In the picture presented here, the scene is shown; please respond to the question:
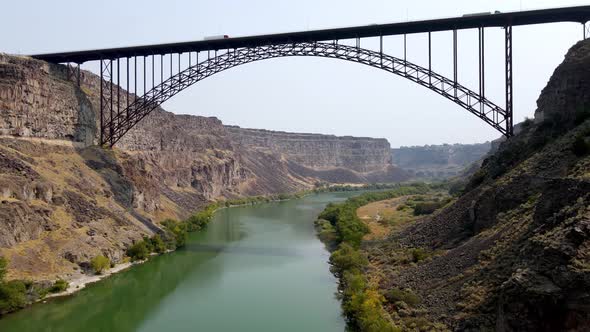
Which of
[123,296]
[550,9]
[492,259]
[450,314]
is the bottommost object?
[123,296]

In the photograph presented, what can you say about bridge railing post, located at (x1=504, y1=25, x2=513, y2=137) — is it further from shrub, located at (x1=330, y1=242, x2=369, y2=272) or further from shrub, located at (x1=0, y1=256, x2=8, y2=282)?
shrub, located at (x1=0, y1=256, x2=8, y2=282)

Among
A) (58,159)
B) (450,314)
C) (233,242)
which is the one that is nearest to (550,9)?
(450,314)

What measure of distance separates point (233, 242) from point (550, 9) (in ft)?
88.9

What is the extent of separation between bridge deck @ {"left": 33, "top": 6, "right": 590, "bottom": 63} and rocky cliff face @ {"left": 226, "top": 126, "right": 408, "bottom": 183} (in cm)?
7229

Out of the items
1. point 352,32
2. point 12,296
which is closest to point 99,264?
point 12,296

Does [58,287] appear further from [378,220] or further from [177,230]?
[378,220]

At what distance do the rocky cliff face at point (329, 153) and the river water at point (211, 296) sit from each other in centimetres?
7833

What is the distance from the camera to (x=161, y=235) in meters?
34.5

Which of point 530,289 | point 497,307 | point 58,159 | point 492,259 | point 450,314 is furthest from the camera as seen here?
point 58,159

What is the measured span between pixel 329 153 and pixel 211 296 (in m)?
119

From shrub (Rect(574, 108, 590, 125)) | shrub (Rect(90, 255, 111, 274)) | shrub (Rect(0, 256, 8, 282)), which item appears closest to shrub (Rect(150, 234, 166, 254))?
shrub (Rect(90, 255, 111, 274))

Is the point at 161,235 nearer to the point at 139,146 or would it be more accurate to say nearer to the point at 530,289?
the point at 139,146

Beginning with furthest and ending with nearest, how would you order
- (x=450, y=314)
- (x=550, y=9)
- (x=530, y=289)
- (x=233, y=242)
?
(x=233, y=242)
(x=550, y=9)
(x=450, y=314)
(x=530, y=289)

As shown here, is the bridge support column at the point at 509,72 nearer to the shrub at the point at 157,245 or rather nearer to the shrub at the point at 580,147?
the shrub at the point at 580,147
